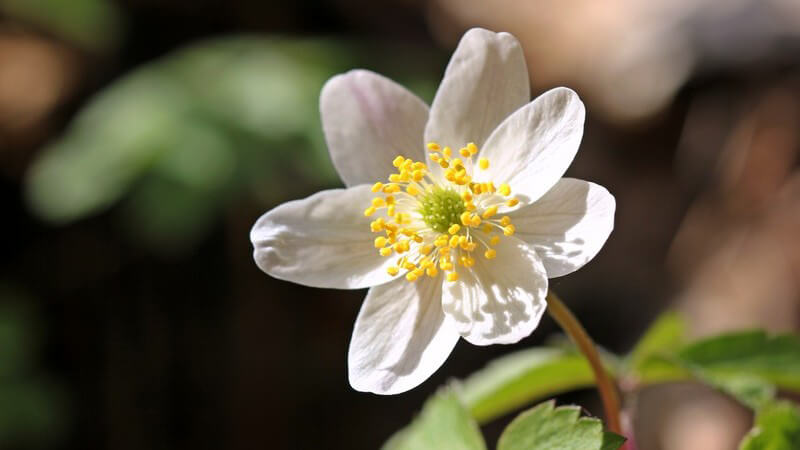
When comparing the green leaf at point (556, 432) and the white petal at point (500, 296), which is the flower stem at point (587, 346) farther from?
the green leaf at point (556, 432)

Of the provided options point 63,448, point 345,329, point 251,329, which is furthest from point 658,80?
point 63,448

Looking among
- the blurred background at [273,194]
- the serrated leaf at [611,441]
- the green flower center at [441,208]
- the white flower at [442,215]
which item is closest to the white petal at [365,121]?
the white flower at [442,215]

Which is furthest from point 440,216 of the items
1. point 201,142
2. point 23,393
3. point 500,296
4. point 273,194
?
point 23,393

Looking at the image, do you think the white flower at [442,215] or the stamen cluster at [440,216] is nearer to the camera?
the white flower at [442,215]

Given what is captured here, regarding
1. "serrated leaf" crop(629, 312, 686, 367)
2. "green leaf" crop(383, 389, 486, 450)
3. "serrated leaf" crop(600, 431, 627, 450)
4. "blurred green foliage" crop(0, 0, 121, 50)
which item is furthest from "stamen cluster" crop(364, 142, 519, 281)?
"blurred green foliage" crop(0, 0, 121, 50)

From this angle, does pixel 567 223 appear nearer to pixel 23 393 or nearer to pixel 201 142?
pixel 201 142
